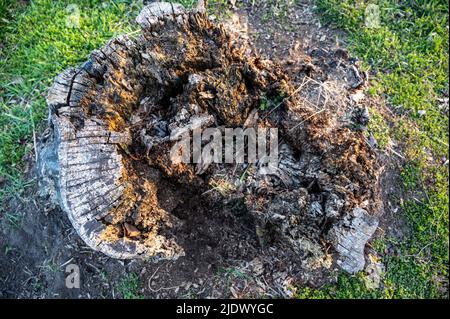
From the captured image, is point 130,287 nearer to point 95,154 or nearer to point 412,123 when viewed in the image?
point 95,154

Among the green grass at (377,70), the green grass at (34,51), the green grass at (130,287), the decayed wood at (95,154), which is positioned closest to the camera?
the decayed wood at (95,154)

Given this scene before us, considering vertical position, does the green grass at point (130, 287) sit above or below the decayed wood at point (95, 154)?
below

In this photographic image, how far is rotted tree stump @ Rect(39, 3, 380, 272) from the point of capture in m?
2.16

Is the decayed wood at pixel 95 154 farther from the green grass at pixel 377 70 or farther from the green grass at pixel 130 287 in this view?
the green grass at pixel 377 70

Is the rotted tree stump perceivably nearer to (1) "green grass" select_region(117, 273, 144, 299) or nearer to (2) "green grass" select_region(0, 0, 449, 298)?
(1) "green grass" select_region(117, 273, 144, 299)

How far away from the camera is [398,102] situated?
340cm

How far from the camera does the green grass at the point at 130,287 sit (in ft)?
9.84

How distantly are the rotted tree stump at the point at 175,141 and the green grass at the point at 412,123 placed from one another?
0.82m

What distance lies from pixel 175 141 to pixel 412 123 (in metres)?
2.19

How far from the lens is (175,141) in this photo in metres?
2.32

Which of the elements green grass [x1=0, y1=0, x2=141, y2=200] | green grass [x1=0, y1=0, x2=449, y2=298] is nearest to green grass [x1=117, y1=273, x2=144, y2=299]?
green grass [x1=0, y1=0, x2=449, y2=298]

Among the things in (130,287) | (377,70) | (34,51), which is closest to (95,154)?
(130,287)

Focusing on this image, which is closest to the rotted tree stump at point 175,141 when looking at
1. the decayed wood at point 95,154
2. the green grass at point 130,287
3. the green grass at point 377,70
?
the decayed wood at point 95,154

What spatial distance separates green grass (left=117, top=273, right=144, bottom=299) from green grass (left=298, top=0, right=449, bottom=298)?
1.25m
